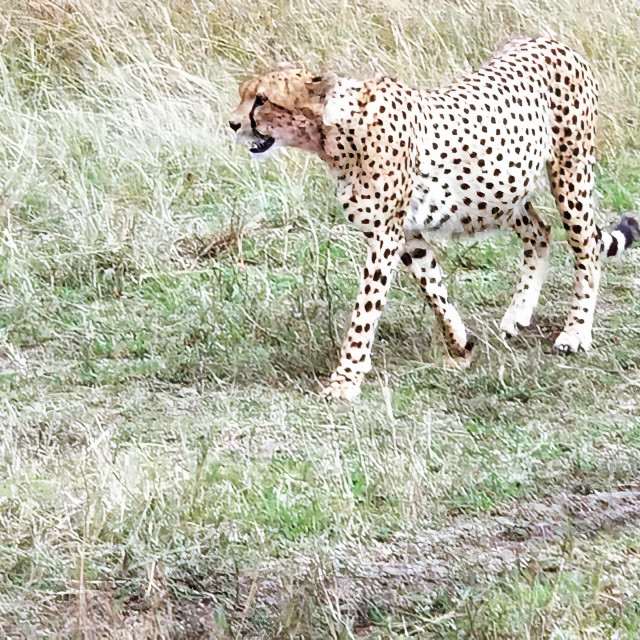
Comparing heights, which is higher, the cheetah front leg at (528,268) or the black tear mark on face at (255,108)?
the black tear mark on face at (255,108)

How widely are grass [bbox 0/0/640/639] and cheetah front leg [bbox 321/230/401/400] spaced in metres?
0.12

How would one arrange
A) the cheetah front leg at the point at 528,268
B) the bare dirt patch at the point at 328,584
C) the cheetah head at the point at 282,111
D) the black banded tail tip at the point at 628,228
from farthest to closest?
the black banded tail tip at the point at 628,228, the cheetah front leg at the point at 528,268, the cheetah head at the point at 282,111, the bare dirt patch at the point at 328,584

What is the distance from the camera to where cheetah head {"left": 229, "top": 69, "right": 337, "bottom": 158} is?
4355 mm

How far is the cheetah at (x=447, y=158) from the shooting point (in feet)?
14.3

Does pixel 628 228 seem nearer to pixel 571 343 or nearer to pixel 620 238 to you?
pixel 620 238

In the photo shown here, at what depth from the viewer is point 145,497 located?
351cm

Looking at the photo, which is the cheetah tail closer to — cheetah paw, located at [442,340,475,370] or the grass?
the grass

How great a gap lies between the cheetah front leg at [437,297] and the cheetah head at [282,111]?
1.72 ft

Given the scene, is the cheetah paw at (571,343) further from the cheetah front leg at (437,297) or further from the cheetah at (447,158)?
the cheetah front leg at (437,297)

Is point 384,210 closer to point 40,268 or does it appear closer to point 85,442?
point 85,442

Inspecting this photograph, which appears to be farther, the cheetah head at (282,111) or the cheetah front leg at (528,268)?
the cheetah front leg at (528,268)

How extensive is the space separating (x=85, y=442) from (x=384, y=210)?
1.17 meters

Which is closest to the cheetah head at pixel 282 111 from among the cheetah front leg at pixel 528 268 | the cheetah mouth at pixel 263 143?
the cheetah mouth at pixel 263 143

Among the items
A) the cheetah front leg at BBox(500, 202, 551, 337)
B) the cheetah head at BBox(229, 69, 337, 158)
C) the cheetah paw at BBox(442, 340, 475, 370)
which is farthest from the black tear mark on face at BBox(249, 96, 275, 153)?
the cheetah front leg at BBox(500, 202, 551, 337)
